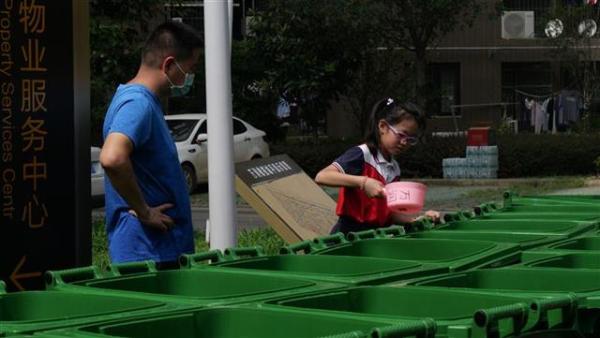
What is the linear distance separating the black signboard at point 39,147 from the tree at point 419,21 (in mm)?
17923

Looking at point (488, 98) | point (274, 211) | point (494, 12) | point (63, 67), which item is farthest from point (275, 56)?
point (63, 67)

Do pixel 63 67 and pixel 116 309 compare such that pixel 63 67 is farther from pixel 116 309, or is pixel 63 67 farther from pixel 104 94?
pixel 104 94

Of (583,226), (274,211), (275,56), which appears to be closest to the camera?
(583,226)

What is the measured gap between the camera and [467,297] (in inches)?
136

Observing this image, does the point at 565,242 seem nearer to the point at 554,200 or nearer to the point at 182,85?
the point at 182,85

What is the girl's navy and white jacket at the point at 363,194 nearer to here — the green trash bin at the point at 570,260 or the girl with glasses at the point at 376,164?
the girl with glasses at the point at 376,164

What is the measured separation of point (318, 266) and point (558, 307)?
1.42 metres

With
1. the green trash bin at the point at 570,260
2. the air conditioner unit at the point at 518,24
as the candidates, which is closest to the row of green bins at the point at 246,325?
the green trash bin at the point at 570,260

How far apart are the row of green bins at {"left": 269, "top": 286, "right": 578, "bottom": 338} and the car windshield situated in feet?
57.9

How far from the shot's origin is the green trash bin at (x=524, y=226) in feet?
18.0

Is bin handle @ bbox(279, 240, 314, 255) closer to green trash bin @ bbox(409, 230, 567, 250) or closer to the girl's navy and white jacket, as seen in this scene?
green trash bin @ bbox(409, 230, 567, 250)

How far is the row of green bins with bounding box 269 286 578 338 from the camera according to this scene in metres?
3.03

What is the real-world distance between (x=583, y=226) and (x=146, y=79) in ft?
7.26

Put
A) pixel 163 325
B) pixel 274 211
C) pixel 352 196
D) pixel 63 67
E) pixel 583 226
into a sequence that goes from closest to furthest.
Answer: pixel 163 325
pixel 583 226
pixel 352 196
pixel 63 67
pixel 274 211
